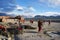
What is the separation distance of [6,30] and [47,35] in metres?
0.73

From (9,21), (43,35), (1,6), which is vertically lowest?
(43,35)

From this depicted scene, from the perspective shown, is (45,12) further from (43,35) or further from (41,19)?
(43,35)

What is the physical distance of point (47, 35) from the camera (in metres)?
2.96

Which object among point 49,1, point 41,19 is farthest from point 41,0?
point 41,19

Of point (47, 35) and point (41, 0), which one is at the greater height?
point (41, 0)

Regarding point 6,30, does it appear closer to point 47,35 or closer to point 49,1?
point 47,35

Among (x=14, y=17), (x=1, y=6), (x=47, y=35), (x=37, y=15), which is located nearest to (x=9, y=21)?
(x=14, y=17)

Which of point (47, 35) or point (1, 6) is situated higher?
point (1, 6)

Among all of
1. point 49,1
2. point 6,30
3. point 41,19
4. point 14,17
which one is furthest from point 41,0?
point 6,30

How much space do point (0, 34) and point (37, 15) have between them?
2.41 ft

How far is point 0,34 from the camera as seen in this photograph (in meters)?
2.95

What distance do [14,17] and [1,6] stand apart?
31cm

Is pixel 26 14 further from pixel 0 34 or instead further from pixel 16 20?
pixel 0 34

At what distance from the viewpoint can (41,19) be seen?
3.06 m
